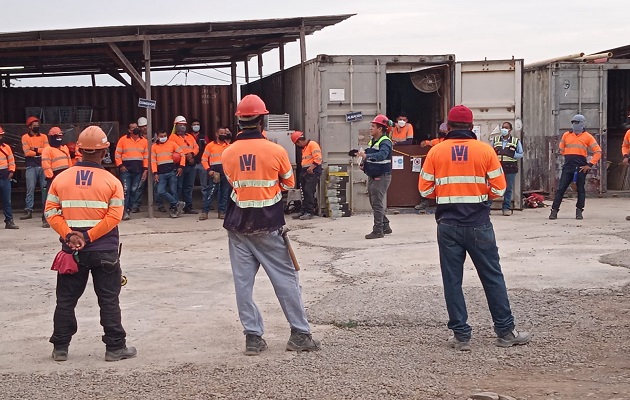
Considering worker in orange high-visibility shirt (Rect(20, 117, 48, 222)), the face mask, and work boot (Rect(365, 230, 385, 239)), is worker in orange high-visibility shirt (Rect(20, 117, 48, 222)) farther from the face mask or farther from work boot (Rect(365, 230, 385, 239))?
the face mask

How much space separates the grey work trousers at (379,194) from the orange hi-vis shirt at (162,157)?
215 inches

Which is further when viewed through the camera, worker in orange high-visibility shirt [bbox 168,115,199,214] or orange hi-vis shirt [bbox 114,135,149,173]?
worker in orange high-visibility shirt [bbox 168,115,199,214]

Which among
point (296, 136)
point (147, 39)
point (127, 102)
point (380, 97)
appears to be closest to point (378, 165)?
point (296, 136)

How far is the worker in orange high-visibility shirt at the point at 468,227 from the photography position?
6945mm

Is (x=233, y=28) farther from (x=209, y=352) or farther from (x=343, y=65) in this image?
(x=209, y=352)

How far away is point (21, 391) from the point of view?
5965 millimetres

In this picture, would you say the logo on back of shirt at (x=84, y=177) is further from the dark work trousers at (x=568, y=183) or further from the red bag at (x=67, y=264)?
the dark work trousers at (x=568, y=183)

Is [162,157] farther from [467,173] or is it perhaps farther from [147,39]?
[467,173]

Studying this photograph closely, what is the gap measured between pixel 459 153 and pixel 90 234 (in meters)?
2.91

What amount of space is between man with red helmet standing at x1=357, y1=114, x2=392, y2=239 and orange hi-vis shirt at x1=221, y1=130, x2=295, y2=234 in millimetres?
6163

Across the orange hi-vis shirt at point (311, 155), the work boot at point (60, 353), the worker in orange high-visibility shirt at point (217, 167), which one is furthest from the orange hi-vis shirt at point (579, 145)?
the work boot at point (60, 353)

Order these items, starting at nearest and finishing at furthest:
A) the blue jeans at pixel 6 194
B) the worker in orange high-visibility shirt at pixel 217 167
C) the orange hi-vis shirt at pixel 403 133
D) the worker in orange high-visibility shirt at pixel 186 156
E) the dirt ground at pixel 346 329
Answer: the dirt ground at pixel 346 329
the blue jeans at pixel 6 194
the worker in orange high-visibility shirt at pixel 217 167
the worker in orange high-visibility shirt at pixel 186 156
the orange hi-vis shirt at pixel 403 133

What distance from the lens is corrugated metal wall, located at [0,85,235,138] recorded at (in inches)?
933

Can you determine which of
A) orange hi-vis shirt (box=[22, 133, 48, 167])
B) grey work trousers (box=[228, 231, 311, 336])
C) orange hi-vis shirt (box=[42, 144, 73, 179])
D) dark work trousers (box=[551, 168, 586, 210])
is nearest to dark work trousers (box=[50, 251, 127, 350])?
grey work trousers (box=[228, 231, 311, 336])
